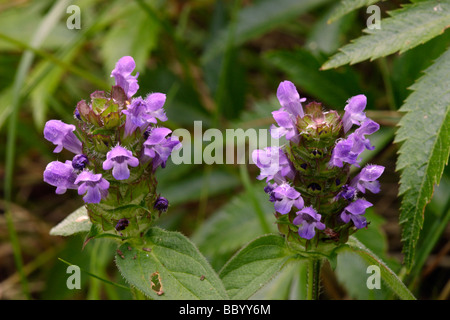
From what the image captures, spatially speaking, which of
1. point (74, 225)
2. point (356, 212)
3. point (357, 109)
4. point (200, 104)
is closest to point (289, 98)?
point (357, 109)

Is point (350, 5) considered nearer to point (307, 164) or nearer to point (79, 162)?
point (307, 164)

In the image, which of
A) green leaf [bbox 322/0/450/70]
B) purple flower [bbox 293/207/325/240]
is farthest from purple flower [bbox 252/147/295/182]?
green leaf [bbox 322/0/450/70]

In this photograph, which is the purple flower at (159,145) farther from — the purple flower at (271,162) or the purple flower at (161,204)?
the purple flower at (271,162)

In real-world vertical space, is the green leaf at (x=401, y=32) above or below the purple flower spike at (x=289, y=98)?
above

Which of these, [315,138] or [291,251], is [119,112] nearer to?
[315,138]
